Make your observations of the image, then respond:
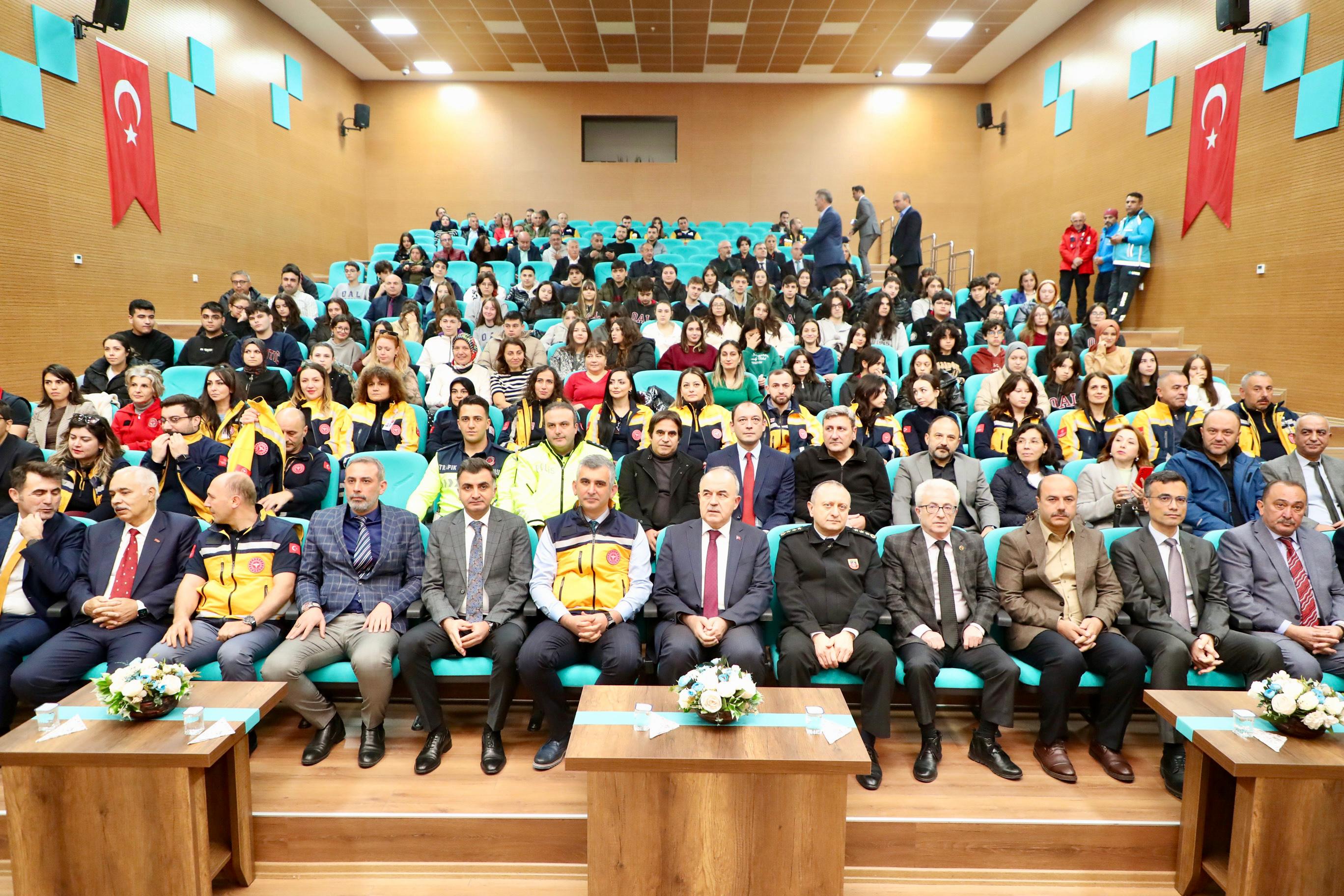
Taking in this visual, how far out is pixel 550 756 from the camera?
8.07ft

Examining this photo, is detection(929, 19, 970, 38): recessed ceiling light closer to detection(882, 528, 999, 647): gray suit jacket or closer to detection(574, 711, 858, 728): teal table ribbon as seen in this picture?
detection(882, 528, 999, 647): gray suit jacket

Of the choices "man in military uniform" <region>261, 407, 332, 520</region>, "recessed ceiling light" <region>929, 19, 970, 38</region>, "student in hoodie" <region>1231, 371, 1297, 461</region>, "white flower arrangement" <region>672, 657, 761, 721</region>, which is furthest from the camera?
"recessed ceiling light" <region>929, 19, 970, 38</region>

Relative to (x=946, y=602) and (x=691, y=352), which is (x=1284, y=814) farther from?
(x=691, y=352)

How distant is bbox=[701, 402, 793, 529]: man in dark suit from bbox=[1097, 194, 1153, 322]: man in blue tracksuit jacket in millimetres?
5136

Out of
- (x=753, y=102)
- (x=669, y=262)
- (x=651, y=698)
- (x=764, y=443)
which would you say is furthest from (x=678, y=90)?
(x=651, y=698)

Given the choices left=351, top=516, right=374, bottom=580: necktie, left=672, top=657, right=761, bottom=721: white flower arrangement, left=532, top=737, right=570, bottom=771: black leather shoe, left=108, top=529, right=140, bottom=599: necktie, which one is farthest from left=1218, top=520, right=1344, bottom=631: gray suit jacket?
A: left=108, top=529, right=140, bottom=599: necktie

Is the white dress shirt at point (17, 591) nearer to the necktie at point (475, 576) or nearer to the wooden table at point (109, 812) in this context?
the wooden table at point (109, 812)

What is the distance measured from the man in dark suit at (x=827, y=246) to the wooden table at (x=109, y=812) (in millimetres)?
6423

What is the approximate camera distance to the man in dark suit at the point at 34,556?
104 inches

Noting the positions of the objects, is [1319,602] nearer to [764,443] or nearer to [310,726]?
[764,443]

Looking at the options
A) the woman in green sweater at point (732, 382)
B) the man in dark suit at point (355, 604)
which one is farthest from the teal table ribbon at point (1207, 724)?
the woman in green sweater at point (732, 382)

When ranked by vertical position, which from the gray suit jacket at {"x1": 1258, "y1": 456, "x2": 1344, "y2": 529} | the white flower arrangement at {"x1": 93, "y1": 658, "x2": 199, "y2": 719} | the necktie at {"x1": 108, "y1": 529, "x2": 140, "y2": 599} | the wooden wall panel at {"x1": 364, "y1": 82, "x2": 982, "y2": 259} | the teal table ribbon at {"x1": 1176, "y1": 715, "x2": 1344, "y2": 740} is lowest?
the teal table ribbon at {"x1": 1176, "y1": 715, "x2": 1344, "y2": 740}

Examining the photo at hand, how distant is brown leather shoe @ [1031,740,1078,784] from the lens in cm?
239

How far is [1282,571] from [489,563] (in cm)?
256
